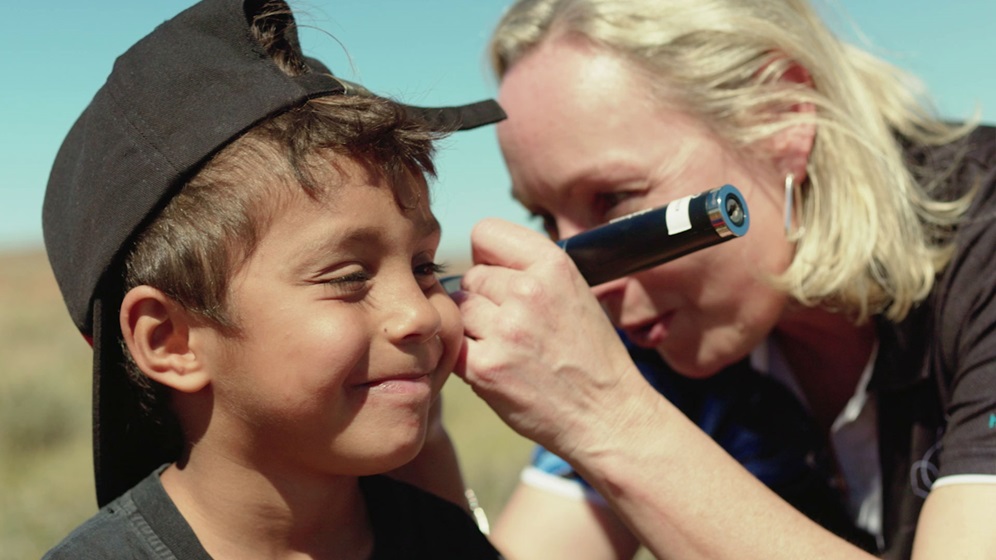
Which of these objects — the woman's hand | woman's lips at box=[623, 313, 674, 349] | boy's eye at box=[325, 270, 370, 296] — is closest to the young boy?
boy's eye at box=[325, 270, 370, 296]

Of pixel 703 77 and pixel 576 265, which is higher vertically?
pixel 703 77

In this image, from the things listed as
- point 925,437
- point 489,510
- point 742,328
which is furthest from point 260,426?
point 489,510

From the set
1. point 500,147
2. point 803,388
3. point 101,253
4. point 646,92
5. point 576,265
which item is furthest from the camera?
point 803,388

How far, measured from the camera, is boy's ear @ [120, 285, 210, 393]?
1.67m

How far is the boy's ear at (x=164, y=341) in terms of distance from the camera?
1670 mm

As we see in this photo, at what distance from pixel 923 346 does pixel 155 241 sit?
6.41ft

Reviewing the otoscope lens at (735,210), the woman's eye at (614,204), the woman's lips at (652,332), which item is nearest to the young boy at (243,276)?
the otoscope lens at (735,210)

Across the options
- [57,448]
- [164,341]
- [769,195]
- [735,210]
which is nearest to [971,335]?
[769,195]

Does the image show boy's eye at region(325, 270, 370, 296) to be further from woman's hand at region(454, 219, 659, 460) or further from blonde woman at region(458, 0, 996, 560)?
blonde woman at region(458, 0, 996, 560)

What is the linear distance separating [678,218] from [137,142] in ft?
3.54

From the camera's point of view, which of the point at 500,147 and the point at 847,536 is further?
the point at 847,536

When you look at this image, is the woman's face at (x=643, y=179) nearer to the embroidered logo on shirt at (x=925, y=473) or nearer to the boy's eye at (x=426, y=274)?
the embroidered logo on shirt at (x=925, y=473)

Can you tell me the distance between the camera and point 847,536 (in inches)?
115

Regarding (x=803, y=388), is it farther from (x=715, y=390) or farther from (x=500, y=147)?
(x=500, y=147)
